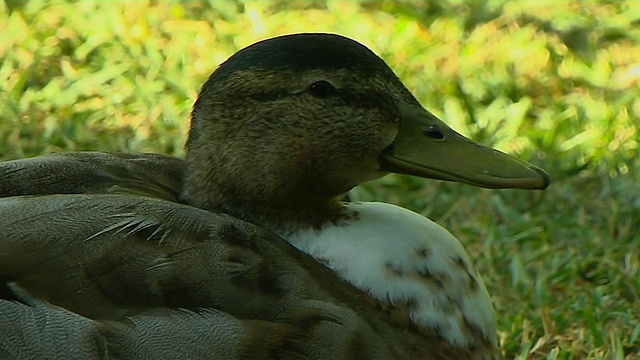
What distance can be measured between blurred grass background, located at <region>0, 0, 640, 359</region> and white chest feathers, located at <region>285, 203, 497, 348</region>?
568mm

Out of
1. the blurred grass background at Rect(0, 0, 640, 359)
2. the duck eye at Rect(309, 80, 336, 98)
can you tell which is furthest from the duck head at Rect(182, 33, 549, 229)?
the blurred grass background at Rect(0, 0, 640, 359)

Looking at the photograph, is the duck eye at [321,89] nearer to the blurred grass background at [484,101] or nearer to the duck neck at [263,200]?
the duck neck at [263,200]

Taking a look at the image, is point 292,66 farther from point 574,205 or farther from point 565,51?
point 565,51

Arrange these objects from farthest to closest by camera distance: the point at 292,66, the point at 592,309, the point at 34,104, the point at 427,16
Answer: the point at 427,16
the point at 34,104
the point at 592,309
the point at 292,66

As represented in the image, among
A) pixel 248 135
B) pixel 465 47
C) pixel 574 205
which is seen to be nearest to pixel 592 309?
pixel 574 205

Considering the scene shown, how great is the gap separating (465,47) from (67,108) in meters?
1.77

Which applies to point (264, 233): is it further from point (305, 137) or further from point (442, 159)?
point (442, 159)

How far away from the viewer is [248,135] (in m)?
2.63

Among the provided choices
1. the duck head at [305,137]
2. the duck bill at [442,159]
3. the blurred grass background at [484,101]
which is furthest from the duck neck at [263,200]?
the blurred grass background at [484,101]

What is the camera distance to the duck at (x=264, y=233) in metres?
2.31

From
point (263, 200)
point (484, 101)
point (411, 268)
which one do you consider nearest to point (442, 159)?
point (411, 268)

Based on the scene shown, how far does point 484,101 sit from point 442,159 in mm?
2202

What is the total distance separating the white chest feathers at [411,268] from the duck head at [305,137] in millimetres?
74

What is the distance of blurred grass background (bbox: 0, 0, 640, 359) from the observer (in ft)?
11.9
